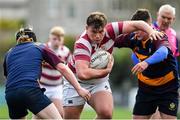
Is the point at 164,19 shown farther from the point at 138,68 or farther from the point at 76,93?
the point at 138,68

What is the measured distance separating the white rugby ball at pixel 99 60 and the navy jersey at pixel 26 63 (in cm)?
103

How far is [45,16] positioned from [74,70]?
171ft

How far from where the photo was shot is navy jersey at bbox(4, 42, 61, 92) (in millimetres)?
10266

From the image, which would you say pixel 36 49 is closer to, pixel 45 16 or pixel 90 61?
pixel 90 61

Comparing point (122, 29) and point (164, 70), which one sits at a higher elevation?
point (122, 29)

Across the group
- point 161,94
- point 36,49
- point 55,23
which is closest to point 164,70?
point 161,94

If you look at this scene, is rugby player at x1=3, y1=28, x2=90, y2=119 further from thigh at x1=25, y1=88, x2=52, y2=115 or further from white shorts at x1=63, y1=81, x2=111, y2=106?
white shorts at x1=63, y1=81, x2=111, y2=106

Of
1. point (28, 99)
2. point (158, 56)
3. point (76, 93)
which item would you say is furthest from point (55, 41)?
point (28, 99)

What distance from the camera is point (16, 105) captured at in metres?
10.3

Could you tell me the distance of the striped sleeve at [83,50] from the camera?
11266mm

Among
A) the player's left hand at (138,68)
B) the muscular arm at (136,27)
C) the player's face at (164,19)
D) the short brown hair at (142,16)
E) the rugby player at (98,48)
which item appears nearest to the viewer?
the player's left hand at (138,68)

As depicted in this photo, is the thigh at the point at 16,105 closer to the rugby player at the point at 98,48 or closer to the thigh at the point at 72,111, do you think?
the rugby player at the point at 98,48

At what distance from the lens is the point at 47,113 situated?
33.5 feet

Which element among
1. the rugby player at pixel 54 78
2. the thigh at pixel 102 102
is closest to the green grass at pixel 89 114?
the rugby player at pixel 54 78
